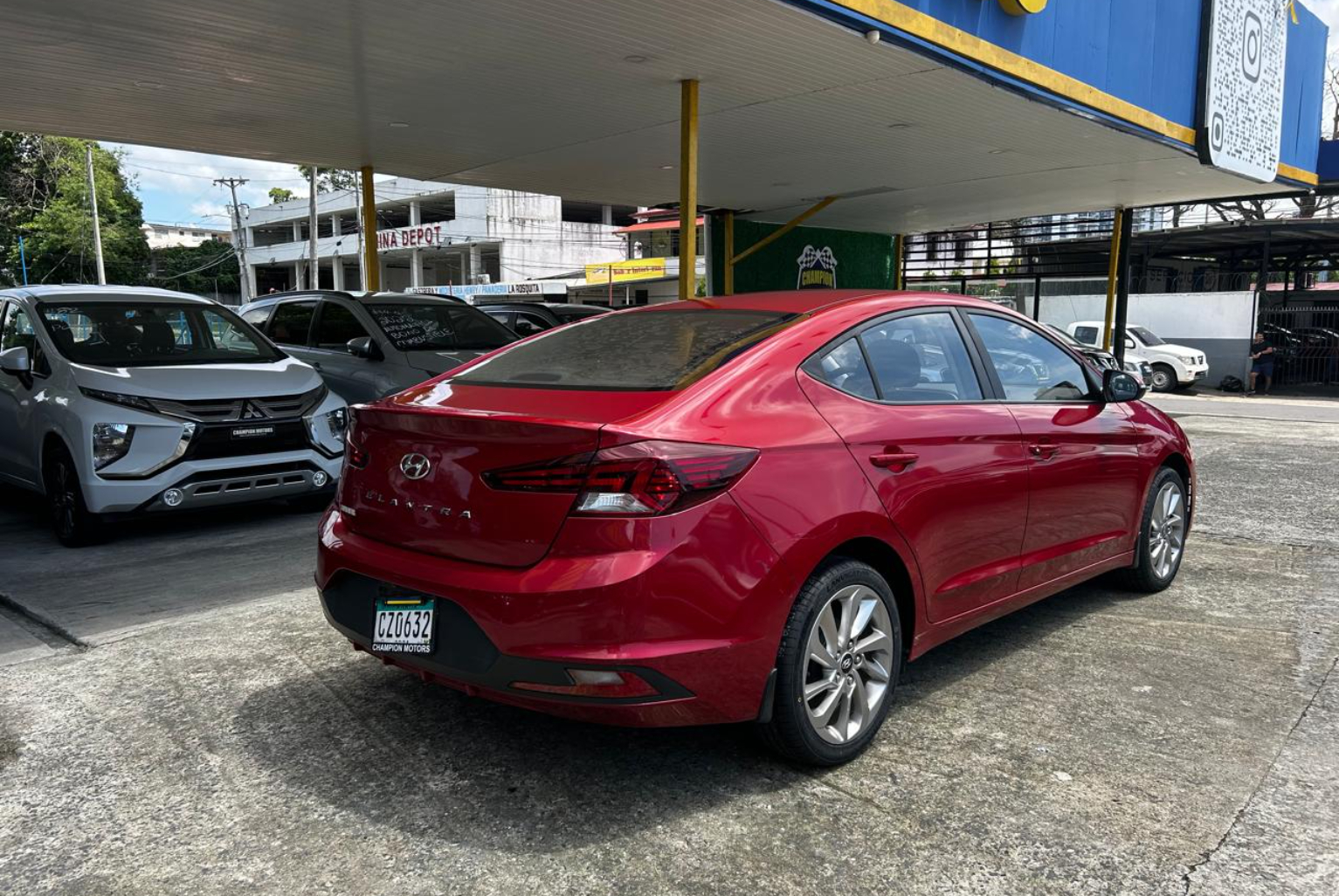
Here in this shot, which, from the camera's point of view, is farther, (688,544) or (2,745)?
(2,745)

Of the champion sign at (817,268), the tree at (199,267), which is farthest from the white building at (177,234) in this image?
the champion sign at (817,268)

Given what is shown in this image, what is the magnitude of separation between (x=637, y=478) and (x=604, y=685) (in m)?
0.58

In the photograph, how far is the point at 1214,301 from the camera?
78.2 ft

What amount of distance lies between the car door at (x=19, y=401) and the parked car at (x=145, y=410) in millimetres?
15

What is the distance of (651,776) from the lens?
3.12m

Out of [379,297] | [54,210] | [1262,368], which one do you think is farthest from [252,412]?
[54,210]

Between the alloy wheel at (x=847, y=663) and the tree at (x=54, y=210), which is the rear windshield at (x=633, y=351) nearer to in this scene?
the alloy wheel at (x=847, y=663)

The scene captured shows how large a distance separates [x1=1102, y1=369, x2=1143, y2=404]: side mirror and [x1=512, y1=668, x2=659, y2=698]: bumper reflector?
2.93 meters

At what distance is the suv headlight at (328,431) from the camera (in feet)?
22.6

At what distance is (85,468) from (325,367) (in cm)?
312

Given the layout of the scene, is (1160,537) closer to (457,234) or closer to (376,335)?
(376,335)

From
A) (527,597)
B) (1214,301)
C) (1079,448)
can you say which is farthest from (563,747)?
(1214,301)

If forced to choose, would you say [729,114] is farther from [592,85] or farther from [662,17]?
[662,17]

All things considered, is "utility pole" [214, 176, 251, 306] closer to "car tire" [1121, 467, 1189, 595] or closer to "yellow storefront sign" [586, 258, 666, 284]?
"yellow storefront sign" [586, 258, 666, 284]
